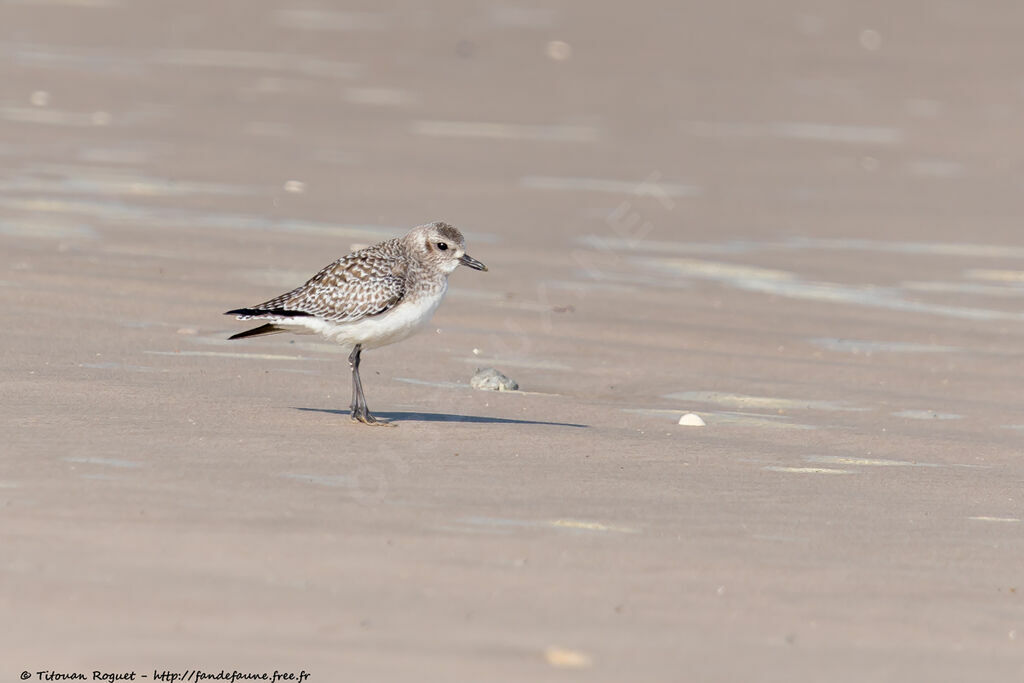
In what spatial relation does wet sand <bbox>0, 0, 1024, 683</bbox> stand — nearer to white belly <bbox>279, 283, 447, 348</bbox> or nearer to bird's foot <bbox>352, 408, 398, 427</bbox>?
bird's foot <bbox>352, 408, 398, 427</bbox>

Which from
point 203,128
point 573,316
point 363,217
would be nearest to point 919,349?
point 573,316

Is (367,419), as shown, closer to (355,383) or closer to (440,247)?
(355,383)

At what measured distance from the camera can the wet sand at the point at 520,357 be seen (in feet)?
17.7

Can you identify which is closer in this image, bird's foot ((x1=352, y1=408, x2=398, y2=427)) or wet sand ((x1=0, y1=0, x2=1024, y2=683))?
wet sand ((x1=0, y1=0, x2=1024, y2=683))

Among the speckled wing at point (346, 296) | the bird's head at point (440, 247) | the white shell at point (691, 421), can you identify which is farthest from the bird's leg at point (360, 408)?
the white shell at point (691, 421)

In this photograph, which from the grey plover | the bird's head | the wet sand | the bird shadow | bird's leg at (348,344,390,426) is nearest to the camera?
the wet sand

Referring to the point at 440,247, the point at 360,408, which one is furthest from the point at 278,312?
the point at 440,247

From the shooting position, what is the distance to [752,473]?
299 inches

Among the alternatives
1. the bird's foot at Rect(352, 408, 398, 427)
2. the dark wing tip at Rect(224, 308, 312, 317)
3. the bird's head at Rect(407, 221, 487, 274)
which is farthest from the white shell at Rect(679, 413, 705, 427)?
the dark wing tip at Rect(224, 308, 312, 317)

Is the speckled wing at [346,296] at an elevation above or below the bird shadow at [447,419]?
above

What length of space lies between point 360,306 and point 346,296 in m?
0.09

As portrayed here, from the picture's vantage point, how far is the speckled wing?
27.3ft

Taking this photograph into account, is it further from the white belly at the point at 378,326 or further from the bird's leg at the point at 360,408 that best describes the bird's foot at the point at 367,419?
the white belly at the point at 378,326

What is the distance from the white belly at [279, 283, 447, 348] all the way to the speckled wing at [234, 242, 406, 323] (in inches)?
1.2
